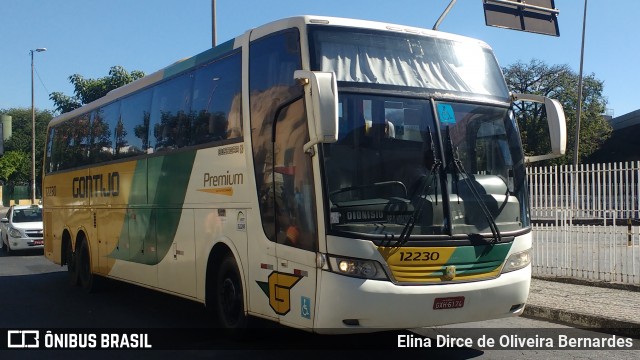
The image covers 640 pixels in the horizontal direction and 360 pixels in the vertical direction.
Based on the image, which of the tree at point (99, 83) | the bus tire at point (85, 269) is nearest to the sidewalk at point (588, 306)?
the bus tire at point (85, 269)

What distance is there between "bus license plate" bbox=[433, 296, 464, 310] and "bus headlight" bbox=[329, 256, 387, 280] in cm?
61

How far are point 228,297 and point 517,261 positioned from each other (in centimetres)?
337

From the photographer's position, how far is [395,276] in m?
5.99

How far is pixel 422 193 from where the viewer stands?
623 centimetres

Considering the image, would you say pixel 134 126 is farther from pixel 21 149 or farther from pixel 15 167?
pixel 21 149

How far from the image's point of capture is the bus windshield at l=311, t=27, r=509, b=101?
648 cm

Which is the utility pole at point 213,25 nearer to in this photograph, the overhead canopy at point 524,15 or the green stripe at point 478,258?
the overhead canopy at point 524,15

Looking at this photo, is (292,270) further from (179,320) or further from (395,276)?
(179,320)

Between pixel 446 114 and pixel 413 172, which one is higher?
pixel 446 114

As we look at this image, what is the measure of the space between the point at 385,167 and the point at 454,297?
54.8 inches

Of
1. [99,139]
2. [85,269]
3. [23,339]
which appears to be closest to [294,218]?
[23,339]

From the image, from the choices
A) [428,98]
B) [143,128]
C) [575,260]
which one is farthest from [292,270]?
[575,260]

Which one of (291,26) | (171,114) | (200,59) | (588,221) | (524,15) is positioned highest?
(524,15)

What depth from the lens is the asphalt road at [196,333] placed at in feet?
23.6
